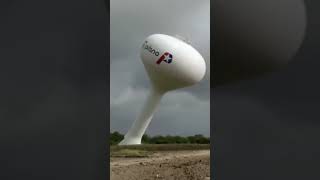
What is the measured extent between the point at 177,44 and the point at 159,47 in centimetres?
118

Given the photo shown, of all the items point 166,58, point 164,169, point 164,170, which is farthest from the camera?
point 166,58

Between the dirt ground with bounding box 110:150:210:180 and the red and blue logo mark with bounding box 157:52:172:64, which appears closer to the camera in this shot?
the dirt ground with bounding box 110:150:210:180

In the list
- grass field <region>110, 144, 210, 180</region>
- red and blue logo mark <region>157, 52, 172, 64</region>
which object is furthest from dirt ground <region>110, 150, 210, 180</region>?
red and blue logo mark <region>157, 52, 172, 64</region>

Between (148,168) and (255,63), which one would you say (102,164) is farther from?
(148,168)

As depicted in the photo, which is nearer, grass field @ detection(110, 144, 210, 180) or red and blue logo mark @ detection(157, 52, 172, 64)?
grass field @ detection(110, 144, 210, 180)

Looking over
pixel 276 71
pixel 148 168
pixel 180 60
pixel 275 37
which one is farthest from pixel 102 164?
pixel 180 60

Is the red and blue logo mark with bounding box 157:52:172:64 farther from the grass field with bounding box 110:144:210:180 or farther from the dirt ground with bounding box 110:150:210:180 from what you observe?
the dirt ground with bounding box 110:150:210:180

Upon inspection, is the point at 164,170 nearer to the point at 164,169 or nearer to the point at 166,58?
the point at 164,169

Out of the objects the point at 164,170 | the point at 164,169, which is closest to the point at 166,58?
the point at 164,169

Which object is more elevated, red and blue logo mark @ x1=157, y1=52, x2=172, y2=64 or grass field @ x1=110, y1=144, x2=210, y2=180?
red and blue logo mark @ x1=157, y1=52, x2=172, y2=64

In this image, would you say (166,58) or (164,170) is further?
(166,58)

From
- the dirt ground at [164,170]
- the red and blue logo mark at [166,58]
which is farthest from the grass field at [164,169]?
the red and blue logo mark at [166,58]

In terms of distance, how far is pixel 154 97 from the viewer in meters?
27.1

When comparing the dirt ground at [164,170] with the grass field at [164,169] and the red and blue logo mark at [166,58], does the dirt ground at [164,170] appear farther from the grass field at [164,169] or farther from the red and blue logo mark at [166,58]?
the red and blue logo mark at [166,58]
